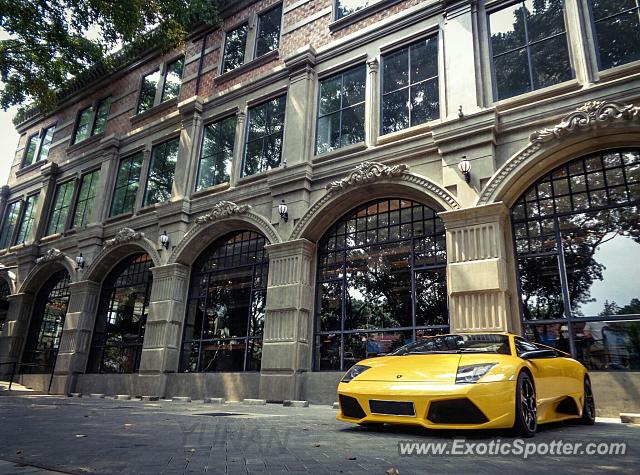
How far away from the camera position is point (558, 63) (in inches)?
390

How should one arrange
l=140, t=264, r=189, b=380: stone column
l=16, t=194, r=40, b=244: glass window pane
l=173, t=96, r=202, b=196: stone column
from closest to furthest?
l=140, t=264, r=189, b=380: stone column, l=173, t=96, r=202, b=196: stone column, l=16, t=194, r=40, b=244: glass window pane

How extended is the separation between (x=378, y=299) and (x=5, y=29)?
13.2m

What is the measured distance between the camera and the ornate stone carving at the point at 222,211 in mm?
13305

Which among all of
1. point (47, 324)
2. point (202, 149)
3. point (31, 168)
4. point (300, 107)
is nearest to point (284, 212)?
point (300, 107)

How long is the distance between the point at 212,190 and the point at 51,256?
840 centimetres

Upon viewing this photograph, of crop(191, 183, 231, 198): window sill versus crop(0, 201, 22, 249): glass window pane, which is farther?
crop(0, 201, 22, 249): glass window pane

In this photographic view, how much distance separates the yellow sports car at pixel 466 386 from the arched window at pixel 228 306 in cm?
762

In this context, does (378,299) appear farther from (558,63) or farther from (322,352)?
(558,63)

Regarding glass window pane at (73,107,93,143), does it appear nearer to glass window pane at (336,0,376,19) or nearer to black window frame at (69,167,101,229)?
black window frame at (69,167,101,229)

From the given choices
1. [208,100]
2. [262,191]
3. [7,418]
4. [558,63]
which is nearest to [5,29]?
[208,100]

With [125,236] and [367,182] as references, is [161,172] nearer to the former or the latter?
[125,236]

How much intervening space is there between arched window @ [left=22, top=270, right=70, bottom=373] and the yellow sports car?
53.7ft

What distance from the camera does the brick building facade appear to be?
29.4 ft

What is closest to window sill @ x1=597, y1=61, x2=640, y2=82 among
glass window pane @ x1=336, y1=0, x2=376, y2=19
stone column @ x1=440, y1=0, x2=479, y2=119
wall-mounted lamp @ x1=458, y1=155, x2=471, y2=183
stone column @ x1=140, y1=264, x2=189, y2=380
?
stone column @ x1=440, y1=0, x2=479, y2=119
